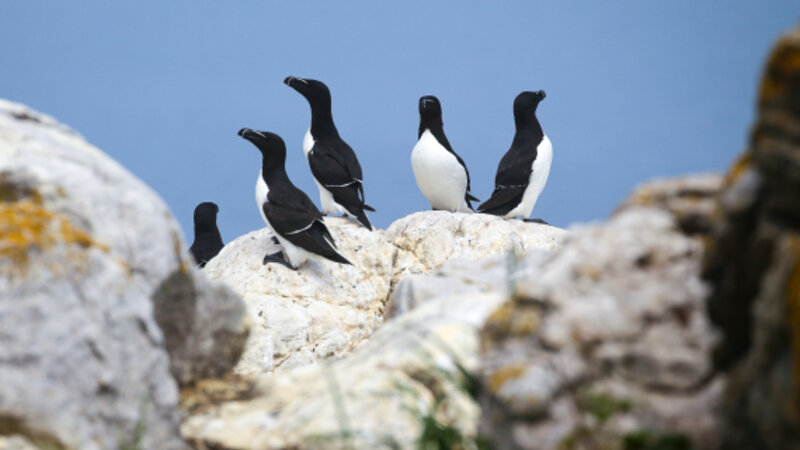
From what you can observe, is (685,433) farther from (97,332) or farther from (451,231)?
(451,231)

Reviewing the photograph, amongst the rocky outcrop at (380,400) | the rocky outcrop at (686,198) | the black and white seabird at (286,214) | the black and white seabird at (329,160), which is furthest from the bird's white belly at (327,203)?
the rocky outcrop at (686,198)

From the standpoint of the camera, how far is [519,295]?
2.71 m

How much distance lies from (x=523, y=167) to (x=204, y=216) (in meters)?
5.09

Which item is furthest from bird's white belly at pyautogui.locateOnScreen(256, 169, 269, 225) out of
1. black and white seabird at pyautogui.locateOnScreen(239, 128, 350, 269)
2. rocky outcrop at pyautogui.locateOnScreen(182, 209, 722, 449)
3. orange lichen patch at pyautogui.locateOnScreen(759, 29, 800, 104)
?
orange lichen patch at pyautogui.locateOnScreen(759, 29, 800, 104)

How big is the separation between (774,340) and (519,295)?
81 centimetres

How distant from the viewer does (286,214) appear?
10945 millimetres

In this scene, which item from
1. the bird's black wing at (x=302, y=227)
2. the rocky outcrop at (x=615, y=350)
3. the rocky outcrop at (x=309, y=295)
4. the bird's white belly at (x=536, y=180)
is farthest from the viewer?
the bird's white belly at (x=536, y=180)

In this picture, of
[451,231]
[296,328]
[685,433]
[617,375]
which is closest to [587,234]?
[617,375]

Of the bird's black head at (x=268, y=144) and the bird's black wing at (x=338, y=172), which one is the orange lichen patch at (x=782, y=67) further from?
the bird's black wing at (x=338, y=172)

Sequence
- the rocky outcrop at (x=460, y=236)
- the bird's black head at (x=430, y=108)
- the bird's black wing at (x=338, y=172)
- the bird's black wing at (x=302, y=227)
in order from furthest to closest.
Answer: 1. the bird's black head at (x=430, y=108)
2. the bird's black wing at (x=338, y=172)
3. the rocky outcrop at (x=460, y=236)
4. the bird's black wing at (x=302, y=227)

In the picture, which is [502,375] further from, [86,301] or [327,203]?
[327,203]

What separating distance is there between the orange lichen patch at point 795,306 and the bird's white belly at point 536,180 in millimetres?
12042

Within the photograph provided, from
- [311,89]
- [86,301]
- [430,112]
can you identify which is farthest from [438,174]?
[86,301]

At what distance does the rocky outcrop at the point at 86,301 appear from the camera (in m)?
3.29
